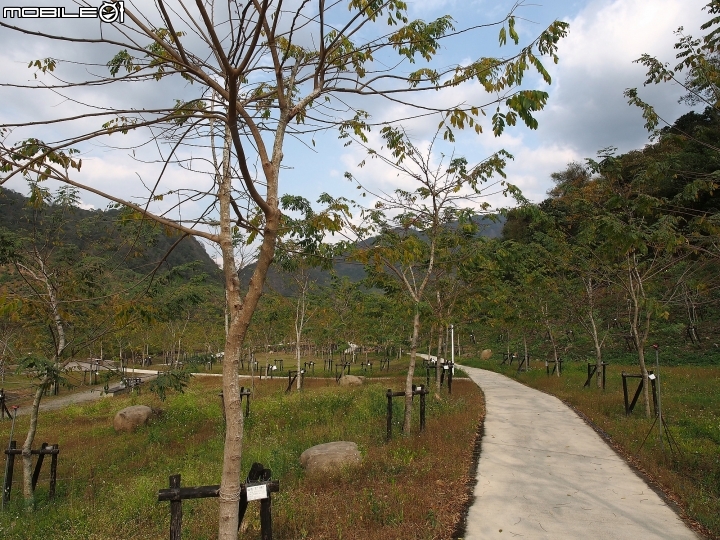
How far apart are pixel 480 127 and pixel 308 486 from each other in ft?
17.7

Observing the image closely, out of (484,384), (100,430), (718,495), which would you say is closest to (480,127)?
(718,495)

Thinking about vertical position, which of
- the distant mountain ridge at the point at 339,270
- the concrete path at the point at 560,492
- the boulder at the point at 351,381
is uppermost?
the distant mountain ridge at the point at 339,270

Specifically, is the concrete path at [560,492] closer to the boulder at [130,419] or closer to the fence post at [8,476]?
the fence post at [8,476]

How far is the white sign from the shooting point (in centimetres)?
337

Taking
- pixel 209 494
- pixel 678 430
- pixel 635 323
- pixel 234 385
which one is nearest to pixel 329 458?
pixel 209 494

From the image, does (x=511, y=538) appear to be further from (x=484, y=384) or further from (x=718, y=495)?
(x=484, y=384)

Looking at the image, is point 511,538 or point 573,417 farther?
point 573,417

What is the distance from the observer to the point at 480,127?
385 cm

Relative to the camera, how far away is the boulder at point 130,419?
565 inches

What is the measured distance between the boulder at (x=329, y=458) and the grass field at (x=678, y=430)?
446 centimetres

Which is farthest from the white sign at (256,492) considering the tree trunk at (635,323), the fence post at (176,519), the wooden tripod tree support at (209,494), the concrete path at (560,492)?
the tree trunk at (635,323)

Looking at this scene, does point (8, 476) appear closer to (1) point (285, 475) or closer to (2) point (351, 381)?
(1) point (285, 475)

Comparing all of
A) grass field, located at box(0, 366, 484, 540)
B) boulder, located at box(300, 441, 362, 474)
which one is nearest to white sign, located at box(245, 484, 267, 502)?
grass field, located at box(0, 366, 484, 540)

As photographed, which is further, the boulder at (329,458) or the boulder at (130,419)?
the boulder at (130,419)
